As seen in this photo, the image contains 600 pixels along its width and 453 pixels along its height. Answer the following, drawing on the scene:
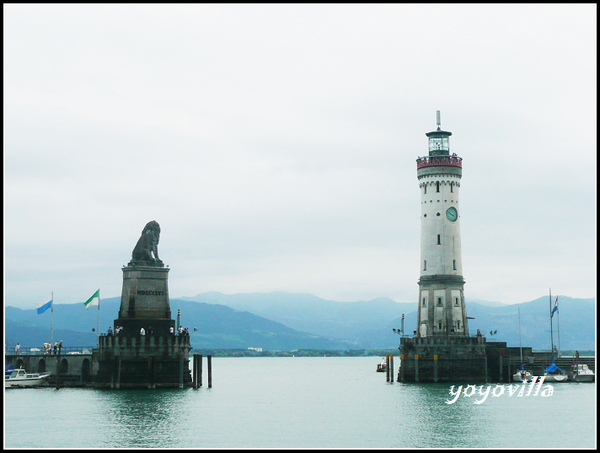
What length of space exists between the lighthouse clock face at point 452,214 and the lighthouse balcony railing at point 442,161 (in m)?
5.82

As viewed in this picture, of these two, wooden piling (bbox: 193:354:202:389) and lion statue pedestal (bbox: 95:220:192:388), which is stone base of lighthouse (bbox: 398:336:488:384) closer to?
wooden piling (bbox: 193:354:202:389)

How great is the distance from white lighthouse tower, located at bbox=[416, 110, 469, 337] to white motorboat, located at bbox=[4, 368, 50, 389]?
4792 centimetres

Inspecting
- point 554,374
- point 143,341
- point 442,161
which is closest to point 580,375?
point 554,374

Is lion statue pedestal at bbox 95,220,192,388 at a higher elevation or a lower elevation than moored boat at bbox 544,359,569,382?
higher

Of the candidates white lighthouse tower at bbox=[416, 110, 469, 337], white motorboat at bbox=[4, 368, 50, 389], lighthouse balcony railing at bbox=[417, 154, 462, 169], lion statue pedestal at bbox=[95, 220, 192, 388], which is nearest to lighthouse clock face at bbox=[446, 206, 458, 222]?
white lighthouse tower at bbox=[416, 110, 469, 337]

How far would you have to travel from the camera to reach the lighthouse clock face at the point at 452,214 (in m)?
115

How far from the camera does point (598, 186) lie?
33.0 metres

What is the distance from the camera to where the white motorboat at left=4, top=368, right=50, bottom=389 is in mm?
108062

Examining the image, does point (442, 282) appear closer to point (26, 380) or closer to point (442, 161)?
point (442, 161)

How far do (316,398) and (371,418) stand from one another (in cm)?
3229

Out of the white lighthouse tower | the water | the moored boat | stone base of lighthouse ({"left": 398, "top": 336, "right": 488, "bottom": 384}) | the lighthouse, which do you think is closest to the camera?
the water

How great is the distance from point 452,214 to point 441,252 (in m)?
5.30

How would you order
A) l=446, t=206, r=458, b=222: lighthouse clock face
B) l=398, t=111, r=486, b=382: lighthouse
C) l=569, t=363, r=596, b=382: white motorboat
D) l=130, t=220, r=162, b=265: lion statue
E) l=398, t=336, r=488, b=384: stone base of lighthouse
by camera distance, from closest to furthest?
l=130, t=220, r=162, b=265: lion statue → l=398, t=336, r=488, b=384: stone base of lighthouse → l=398, t=111, r=486, b=382: lighthouse → l=446, t=206, r=458, b=222: lighthouse clock face → l=569, t=363, r=596, b=382: white motorboat

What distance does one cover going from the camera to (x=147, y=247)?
10131cm
